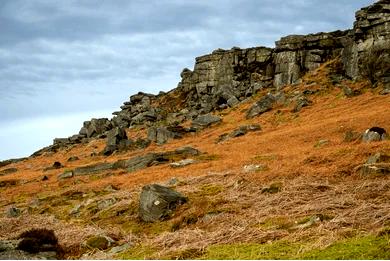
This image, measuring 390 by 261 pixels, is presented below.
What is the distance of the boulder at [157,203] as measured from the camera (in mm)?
20922

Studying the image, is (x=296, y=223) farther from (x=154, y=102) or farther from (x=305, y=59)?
(x=154, y=102)

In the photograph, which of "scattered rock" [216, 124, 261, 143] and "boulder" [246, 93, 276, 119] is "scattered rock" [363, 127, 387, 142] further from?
"boulder" [246, 93, 276, 119]

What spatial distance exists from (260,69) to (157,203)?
86739 millimetres

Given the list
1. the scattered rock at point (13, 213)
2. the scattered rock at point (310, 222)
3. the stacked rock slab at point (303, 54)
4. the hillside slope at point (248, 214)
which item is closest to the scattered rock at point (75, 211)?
the hillside slope at point (248, 214)

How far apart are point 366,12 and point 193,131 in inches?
1449

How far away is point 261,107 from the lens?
262ft

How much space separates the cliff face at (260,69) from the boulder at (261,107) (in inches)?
505

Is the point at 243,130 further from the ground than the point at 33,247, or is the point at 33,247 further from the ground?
the point at 243,130

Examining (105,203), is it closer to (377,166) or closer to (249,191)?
(249,191)

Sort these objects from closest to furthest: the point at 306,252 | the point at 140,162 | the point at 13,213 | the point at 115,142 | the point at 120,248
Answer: the point at 306,252 < the point at 120,248 < the point at 13,213 < the point at 140,162 < the point at 115,142

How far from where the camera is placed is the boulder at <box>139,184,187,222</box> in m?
20.9

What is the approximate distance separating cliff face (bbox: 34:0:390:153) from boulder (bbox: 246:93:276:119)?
12836 millimetres

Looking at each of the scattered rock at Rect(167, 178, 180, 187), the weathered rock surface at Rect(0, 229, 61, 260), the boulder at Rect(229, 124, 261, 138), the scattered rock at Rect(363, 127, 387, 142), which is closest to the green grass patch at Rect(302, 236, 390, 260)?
the weathered rock surface at Rect(0, 229, 61, 260)

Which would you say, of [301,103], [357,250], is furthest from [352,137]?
[301,103]
